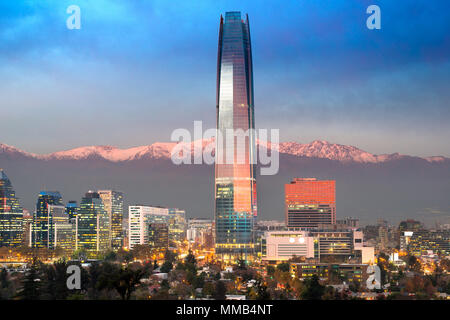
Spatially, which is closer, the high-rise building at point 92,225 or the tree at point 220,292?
the tree at point 220,292

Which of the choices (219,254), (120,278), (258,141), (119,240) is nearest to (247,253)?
(219,254)

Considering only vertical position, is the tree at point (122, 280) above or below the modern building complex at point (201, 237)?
below

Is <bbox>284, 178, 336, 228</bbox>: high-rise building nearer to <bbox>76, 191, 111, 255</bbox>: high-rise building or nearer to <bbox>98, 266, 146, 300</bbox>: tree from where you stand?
<bbox>76, 191, 111, 255</bbox>: high-rise building

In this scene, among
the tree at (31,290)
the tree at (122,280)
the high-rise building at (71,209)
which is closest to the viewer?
the tree at (122,280)

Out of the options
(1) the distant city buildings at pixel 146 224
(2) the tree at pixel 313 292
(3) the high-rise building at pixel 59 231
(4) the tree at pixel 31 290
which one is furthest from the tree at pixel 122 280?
(3) the high-rise building at pixel 59 231

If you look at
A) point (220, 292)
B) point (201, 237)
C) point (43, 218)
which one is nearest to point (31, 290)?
point (220, 292)

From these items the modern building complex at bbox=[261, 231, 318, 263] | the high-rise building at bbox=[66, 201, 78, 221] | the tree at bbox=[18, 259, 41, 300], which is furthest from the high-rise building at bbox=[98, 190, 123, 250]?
the tree at bbox=[18, 259, 41, 300]

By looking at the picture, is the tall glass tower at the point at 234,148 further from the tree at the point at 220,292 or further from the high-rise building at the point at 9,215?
the tree at the point at 220,292
